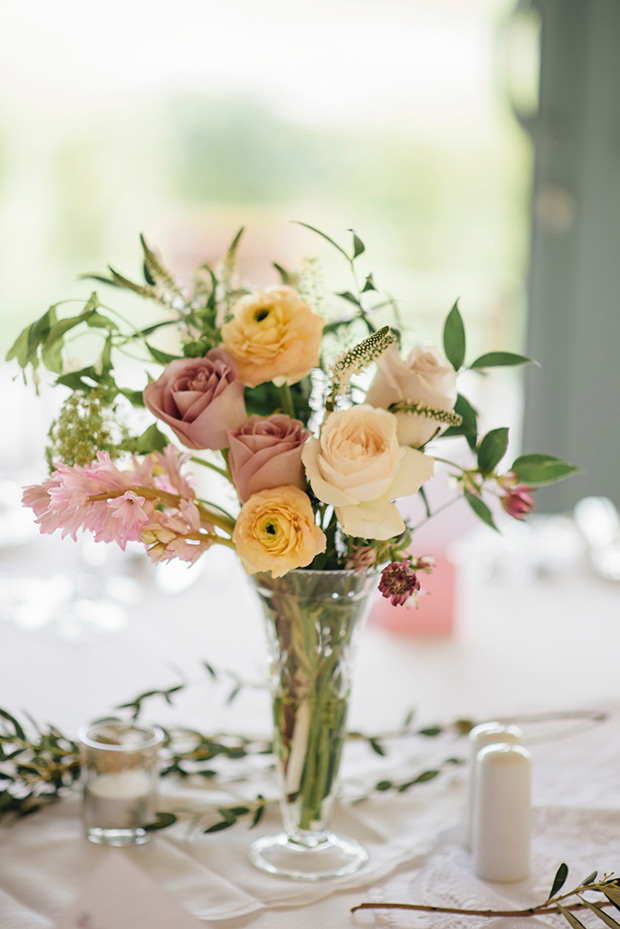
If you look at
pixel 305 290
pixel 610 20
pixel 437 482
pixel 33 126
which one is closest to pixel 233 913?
pixel 305 290

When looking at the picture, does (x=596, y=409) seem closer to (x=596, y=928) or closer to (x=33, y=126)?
(x=596, y=928)

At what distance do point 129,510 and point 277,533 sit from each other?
0.33ft

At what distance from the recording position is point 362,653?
1243mm

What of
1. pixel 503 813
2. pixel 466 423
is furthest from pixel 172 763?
pixel 466 423

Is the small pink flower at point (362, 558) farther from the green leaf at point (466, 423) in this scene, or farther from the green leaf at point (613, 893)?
the green leaf at point (613, 893)

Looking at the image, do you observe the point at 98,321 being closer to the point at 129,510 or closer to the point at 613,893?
the point at 129,510

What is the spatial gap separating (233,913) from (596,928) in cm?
26

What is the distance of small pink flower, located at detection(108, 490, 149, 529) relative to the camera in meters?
0.63

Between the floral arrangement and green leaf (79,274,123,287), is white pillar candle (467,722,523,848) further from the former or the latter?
green leaf (79,274,123,287)

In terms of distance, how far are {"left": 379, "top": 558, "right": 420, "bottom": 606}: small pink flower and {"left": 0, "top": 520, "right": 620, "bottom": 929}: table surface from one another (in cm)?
26

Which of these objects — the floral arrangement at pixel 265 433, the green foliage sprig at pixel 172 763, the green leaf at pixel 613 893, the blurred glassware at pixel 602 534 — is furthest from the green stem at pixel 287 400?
the blurred glassware at pixel 602 534

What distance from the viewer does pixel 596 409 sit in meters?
2.69

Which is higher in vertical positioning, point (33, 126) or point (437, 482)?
point (33, 126)

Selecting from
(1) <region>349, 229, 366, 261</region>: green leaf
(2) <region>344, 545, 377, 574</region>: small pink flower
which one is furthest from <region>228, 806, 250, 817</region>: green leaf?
(1) <region>349, 229, 366, 261</region>: green leaf
